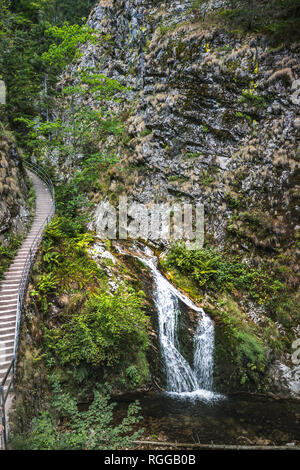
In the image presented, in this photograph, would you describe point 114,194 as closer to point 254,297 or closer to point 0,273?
point 0,273

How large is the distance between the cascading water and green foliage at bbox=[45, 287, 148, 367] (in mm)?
1154

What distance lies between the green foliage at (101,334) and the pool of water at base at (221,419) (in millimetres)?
1600

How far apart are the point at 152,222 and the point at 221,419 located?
381 inches

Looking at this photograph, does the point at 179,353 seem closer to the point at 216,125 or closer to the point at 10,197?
the point at 10,197

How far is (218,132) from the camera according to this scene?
14945 mm

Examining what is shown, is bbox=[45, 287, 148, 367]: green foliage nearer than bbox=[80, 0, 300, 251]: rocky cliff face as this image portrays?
Yes

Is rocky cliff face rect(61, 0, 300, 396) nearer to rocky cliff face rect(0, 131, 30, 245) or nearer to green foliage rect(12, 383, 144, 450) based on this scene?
rocky cliff face rect(0, 131, 30, 245)

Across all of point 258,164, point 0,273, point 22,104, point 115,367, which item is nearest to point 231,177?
point 258,164

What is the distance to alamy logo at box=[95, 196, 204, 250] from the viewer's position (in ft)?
47.8

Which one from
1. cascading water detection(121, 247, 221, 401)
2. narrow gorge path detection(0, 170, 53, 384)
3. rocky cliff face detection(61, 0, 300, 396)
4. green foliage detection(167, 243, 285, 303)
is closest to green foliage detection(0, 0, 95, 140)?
rocky cliff face detection(61, 0, 300, 396)

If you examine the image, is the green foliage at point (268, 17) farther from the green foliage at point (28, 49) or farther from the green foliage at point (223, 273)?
the green foliage at point (223, 273)

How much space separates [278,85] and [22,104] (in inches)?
724

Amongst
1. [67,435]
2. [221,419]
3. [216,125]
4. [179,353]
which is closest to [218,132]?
[216,125]

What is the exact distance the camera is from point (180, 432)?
788 centimetres
